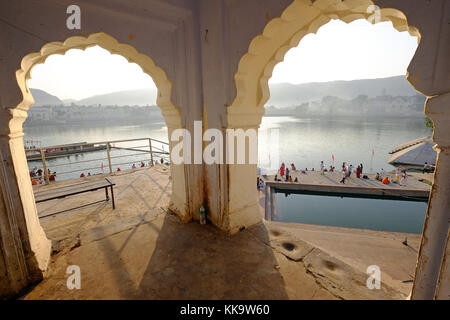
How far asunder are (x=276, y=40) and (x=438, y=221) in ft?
9.65

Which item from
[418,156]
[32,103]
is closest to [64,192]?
[32,103]

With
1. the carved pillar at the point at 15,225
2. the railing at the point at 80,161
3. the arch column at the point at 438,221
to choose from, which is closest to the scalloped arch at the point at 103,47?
the carved pillar at the point at 15,225

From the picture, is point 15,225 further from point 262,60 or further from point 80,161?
point 80,161

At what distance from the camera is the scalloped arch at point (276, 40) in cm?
251

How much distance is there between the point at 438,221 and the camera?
2.02 m

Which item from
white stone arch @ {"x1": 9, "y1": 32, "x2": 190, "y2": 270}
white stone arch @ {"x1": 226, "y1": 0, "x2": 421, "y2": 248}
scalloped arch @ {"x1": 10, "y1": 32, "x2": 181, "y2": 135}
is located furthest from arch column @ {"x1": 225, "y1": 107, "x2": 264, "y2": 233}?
scalloped arch @ {"x1": 10, "y1": 32, "x2": 181, "y2": 135}

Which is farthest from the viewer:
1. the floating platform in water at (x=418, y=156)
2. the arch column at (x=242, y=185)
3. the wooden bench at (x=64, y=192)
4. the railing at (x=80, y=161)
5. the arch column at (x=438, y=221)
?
the floating platform in water at (x=418, y=156)

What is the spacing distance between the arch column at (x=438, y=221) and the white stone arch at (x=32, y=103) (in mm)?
3437

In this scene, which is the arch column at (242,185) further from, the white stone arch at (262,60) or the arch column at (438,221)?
the arch column at (438,221)

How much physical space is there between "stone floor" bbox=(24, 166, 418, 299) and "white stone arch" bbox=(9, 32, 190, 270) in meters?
0.47

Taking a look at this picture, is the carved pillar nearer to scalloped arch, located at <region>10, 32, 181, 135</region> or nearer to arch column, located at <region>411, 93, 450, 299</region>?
scalloped arch, located at <region>10, 32, 181, 135</region>

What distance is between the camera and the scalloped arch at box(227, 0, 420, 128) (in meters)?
2.51

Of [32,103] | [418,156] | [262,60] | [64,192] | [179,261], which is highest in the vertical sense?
[262,60]
